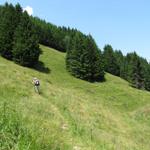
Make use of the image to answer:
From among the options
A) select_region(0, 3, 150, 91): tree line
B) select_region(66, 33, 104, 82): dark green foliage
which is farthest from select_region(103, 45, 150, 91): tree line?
select_region(66, 33, 104, 82): dark green foliage

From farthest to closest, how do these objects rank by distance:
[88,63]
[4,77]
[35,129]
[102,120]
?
[88,63] → [4,77] → [102,120] → [35,129]

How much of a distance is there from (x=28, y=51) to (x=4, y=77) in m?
44.3

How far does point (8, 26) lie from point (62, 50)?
40784 millimetres

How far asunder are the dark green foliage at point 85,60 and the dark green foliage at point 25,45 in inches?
454

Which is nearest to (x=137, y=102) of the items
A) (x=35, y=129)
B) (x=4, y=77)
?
(x=4, y=77)

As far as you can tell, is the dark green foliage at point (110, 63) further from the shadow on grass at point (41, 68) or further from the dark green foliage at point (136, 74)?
the shadow on grass at point (41, 68)

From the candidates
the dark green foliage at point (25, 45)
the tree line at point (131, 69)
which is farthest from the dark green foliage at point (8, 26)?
the tree line at point (131, 69)

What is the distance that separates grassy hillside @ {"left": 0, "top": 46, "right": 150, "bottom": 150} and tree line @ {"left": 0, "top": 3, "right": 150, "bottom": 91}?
146 inches

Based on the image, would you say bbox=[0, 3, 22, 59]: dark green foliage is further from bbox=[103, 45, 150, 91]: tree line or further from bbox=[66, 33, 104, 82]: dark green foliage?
bbox=[103, 45, 150, 91]: tree line

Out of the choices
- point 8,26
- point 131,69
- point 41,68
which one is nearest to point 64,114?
point 41,68

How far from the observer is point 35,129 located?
6.50 meters

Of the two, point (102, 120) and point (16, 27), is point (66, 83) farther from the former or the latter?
point (102, 120)

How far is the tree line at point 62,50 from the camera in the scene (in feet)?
264

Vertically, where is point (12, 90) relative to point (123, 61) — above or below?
below
